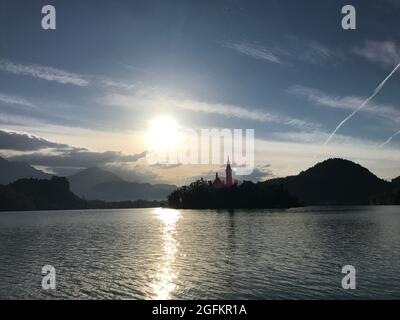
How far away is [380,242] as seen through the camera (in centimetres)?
10656

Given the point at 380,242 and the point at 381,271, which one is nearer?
the point at 381,271

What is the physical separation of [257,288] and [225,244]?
187ft

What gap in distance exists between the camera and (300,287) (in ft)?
176

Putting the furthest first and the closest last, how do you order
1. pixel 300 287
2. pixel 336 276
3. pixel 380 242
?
pixel 380 242 < pixel 336 276 < pixel 300 287

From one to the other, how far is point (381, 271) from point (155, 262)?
4100cm
